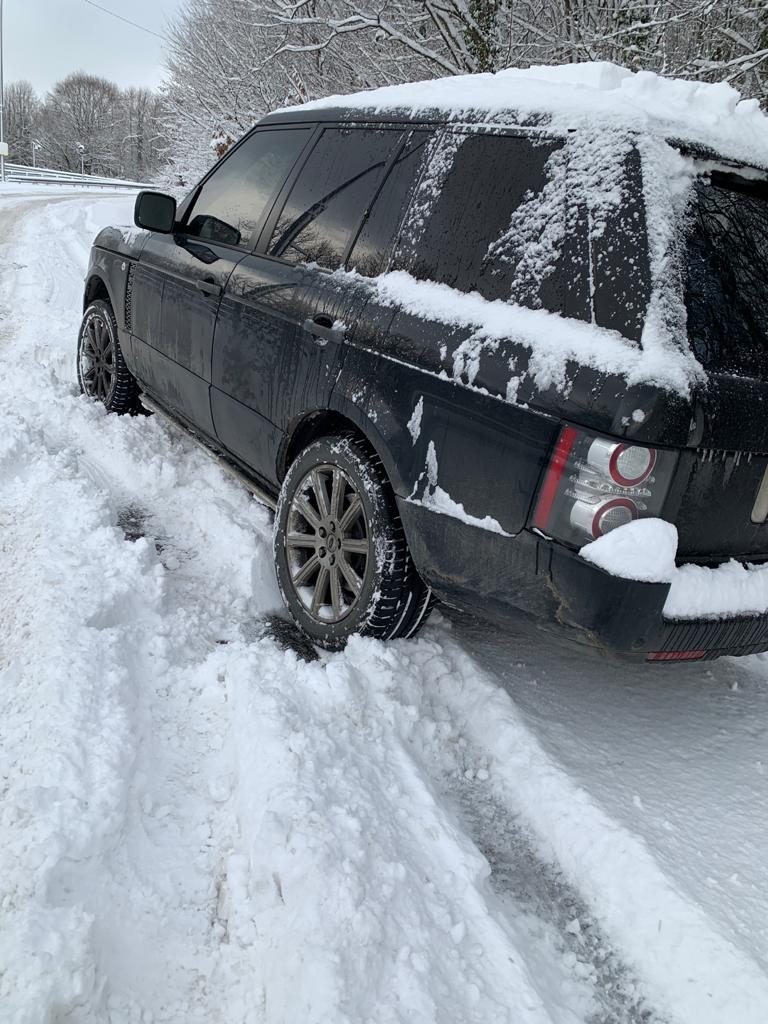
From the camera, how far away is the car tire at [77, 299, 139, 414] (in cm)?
487

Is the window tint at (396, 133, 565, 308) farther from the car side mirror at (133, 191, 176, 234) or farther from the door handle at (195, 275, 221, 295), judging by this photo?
the car side mirror at (133, 191, 176, 234)

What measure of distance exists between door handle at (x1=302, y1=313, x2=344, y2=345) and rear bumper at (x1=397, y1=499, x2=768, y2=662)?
2.42 feet

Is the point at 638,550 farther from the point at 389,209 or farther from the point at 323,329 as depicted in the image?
the point at 389,209

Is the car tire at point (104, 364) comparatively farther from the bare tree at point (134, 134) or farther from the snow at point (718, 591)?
the bare tree at point (134, 134)

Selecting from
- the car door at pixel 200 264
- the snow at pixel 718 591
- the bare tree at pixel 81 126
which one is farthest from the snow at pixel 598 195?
the bare tree at pixel 81 126

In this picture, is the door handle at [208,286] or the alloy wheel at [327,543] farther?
the door handle at [208,286]

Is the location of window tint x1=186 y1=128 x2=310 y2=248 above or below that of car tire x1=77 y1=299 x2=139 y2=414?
above

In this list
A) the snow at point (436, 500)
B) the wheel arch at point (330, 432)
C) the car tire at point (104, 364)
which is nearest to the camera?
the snow at point (436, 500)

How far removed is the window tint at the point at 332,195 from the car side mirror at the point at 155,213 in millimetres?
938

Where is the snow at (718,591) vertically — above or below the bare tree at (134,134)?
below

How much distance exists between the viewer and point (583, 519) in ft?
6.74

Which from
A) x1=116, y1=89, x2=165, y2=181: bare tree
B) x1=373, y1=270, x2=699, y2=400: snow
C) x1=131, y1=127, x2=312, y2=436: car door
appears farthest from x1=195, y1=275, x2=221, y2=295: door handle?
x1=116, y1=89, x2=165, y2=181: bare tree

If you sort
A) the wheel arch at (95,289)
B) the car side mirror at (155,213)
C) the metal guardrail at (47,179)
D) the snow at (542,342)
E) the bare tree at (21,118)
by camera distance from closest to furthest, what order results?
the snow at (542,342), the car side mirror at (155,213), the wheel arch at (95,289), the metal guardrail at (47,179), the bare tree at (21,118)

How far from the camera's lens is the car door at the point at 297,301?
2.93 m
